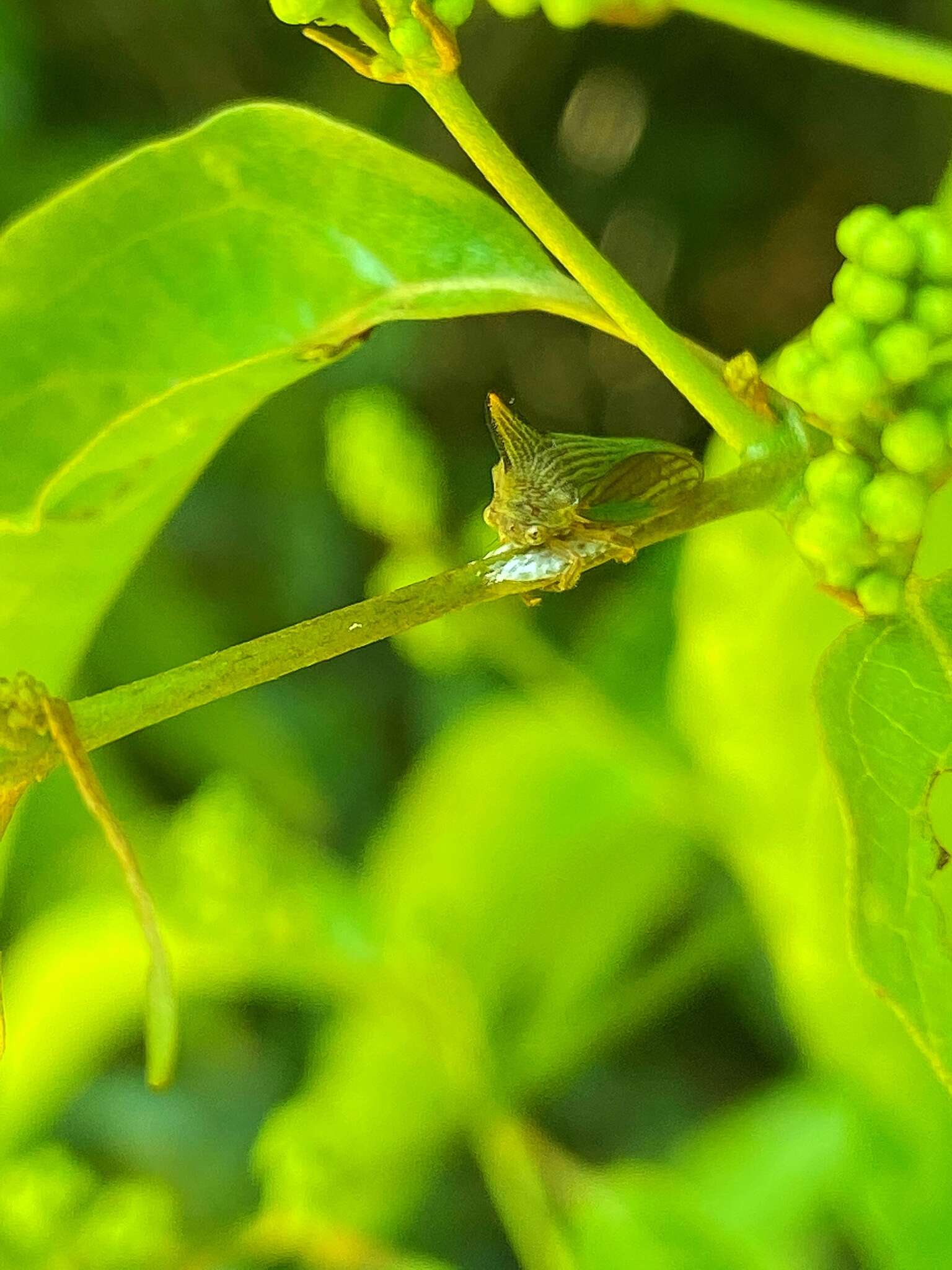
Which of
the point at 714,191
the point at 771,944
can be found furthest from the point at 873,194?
the point at 771,944

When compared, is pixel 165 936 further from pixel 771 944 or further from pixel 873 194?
pixel 873 194

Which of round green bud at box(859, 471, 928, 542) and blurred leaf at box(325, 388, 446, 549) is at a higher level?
blurred leaf at box(325, 388, 446, 549)

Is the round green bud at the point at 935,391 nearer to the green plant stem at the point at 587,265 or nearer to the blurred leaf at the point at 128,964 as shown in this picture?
the green plant stem at the point at 587,265

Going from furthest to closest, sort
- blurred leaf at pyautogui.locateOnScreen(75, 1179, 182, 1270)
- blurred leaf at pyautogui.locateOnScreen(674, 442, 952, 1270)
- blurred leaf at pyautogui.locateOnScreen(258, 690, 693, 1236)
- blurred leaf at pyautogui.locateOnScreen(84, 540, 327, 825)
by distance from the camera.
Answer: blurred leaf at pyautogui.locateOnScreen(84, 540, 327, 825) < blurred leaf at pyautogui.locateOnScreen(258, 690, 693, 1236) < blurred leaf at pyautogui.locateOnScreen(75, 1179, 182, 1270) < blurred leaf at pyautogui.locateOnScreen(674, 442, 952, 1270)

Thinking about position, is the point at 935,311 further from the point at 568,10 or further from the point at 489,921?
the point at 489,921

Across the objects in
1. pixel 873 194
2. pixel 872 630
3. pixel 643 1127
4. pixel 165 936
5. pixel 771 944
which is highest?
pixel 873 194

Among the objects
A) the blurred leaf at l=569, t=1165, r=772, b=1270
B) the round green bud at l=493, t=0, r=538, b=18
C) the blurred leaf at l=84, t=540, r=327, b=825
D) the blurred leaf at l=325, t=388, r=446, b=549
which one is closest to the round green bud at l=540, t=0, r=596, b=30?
the round green bud at l=493, t=0, r=538, b=18

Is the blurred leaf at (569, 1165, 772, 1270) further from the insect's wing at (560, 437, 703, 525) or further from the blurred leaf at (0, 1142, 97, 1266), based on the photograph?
the insect's wing at (560, 437, 703, 525)
